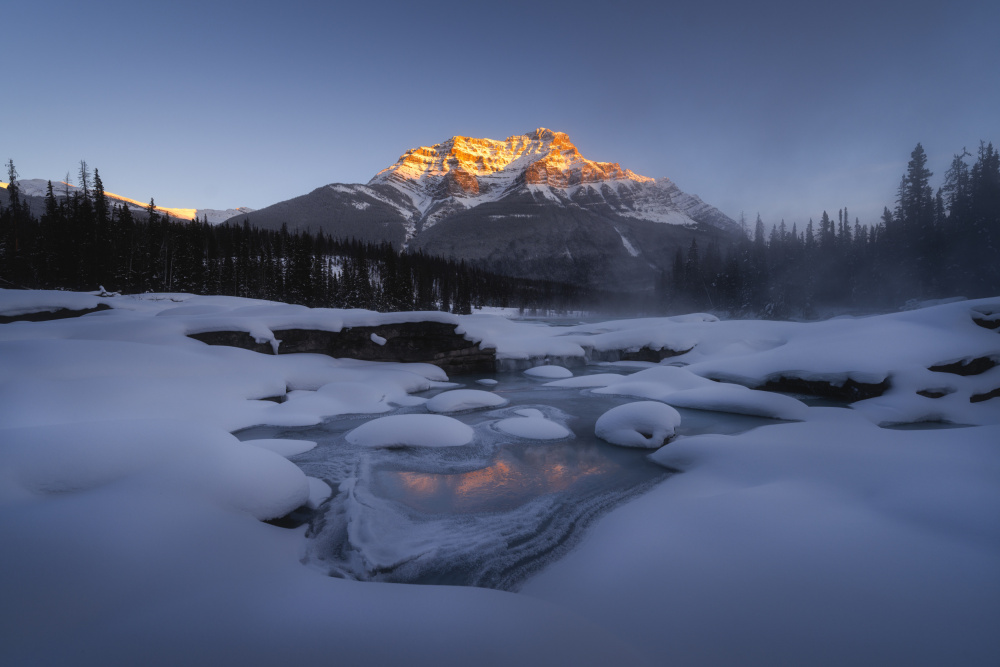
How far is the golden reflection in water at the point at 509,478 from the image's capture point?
5.67 m

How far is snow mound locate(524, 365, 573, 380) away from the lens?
58.0 ft

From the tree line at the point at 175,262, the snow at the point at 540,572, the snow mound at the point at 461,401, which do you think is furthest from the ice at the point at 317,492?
the tree line at the point at 175,262

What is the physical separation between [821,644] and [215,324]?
15.2 meters

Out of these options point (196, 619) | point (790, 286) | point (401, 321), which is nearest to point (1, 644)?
point (196, 619)

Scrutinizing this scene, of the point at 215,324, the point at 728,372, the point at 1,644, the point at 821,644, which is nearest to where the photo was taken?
the point at 1,644

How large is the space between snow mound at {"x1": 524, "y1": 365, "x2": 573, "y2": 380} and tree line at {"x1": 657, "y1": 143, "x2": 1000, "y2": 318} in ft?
168

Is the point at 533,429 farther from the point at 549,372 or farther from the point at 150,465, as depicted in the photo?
the point at 549,372

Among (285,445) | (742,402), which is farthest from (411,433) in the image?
(742,402)

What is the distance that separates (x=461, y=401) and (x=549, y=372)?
25.3 ft

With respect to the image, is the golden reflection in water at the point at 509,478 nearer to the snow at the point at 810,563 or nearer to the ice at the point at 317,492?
the ice at the point at 317,492

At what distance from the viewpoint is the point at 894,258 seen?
4728 cm

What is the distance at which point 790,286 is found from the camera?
54.0 metres

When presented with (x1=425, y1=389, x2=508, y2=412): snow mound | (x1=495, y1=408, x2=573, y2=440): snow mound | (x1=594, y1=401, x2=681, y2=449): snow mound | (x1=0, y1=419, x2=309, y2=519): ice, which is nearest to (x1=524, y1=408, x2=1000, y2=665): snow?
(x1=594, y1=401, x2=681, y2=449): snow mound

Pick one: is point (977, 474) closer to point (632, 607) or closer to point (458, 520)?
point (632, 607)
